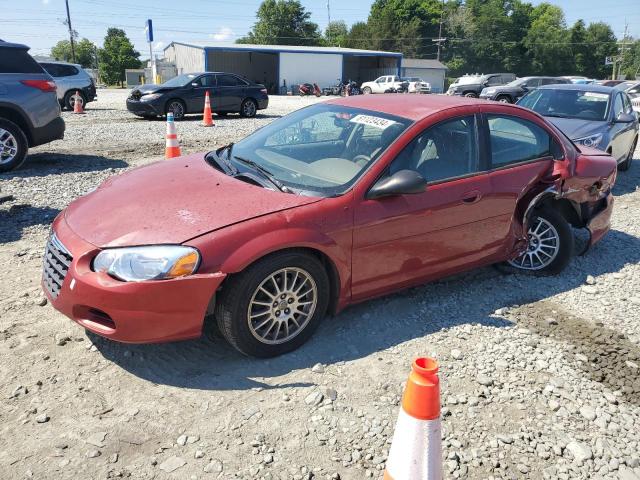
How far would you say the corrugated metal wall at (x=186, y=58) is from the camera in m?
→ 47.0

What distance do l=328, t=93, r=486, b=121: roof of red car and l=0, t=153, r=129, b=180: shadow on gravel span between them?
549cm

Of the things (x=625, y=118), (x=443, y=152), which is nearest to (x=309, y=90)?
(x=625, y=118)

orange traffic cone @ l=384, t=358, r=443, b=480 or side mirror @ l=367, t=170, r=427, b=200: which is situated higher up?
side mirror @ l=367, t=170, r=427, b=200

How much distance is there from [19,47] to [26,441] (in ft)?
24.5

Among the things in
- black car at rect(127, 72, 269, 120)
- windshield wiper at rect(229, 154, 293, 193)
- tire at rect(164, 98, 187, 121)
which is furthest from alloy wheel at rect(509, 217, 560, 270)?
tire at rect(164, 98, 187, 121)

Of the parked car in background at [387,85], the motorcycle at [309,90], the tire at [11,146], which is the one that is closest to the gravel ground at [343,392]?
the tire at [11,146]

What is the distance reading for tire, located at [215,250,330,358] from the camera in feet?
10.4

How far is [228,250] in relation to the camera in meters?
3.08

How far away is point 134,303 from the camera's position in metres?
2.96

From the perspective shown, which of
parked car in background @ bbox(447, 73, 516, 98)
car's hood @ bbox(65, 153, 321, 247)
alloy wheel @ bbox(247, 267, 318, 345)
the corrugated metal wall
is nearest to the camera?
car's hood @ bbox(65, 153, 321, 247)

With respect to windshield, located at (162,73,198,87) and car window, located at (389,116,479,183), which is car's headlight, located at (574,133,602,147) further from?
windshield, located at (162,73,198,87)

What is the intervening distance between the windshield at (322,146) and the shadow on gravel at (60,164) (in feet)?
16.5

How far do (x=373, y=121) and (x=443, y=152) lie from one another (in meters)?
0.57

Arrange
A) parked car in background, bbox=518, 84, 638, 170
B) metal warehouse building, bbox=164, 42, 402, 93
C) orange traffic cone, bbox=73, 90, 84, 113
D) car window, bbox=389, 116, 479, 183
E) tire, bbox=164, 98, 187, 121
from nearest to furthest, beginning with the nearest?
1. car window, bbox=389, 116, 479, 183
2. parked car in background, bbox=518, 84, 638, 170
3. tire, bbox=164, 98, 187, 121
4. orange traffic cone, bbox=73, 90, 84, 113
5. metal warehouse building, bbox=164, 42, 402, 93
